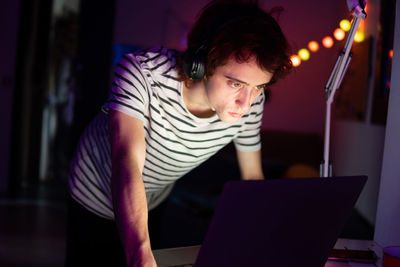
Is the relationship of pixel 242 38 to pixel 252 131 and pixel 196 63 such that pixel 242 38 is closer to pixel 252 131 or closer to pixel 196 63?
pixel 196 63

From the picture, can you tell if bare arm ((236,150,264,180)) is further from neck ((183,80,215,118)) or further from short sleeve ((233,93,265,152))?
neck ((183,80,215,118))

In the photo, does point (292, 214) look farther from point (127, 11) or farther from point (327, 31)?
point (127, 11)

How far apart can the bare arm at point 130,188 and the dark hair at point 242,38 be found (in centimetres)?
25

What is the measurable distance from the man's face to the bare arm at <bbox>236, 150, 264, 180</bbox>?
262 mm

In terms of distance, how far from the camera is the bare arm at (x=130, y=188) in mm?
715

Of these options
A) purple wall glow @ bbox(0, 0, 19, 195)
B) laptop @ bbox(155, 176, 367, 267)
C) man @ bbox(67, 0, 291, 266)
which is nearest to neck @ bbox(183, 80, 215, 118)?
man @ bbox(67, 0, 291, 266)

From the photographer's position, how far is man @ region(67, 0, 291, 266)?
2.88 ft

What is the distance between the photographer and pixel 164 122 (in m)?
1.11

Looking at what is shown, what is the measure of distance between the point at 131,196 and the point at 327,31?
159 inches

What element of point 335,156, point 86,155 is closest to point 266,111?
point 335,156

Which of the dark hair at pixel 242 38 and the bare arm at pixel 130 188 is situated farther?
the dark hair at pixel 242 38

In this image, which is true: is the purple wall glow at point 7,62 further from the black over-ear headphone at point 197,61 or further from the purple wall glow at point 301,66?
the black over-ear headphone at point 197,61

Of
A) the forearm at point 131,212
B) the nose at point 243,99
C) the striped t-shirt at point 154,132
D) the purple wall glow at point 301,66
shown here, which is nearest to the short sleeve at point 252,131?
the striped t-shirt at point 154,132

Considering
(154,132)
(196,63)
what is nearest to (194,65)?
(196,63)
